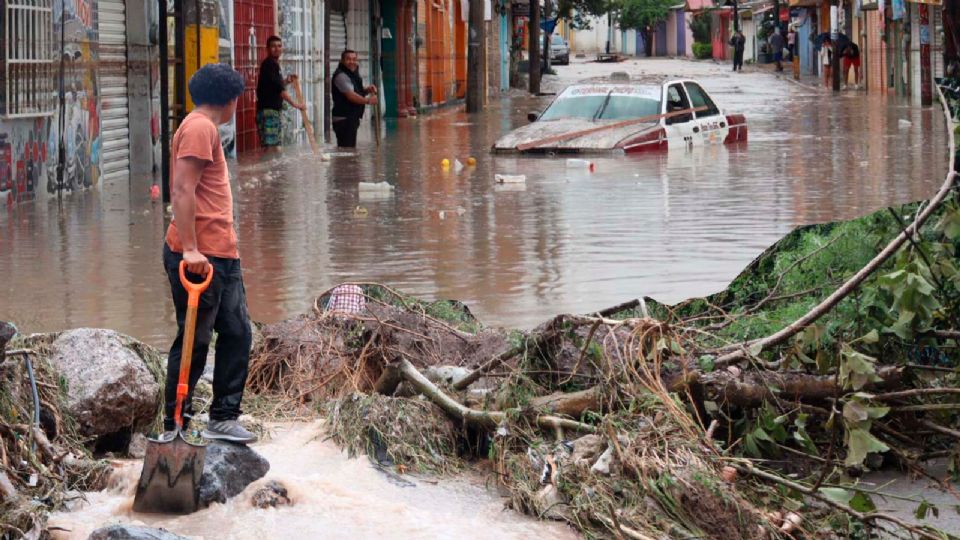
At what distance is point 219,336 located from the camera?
227 inches

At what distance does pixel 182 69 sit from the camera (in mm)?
14969

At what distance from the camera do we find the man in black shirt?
65.1 ft

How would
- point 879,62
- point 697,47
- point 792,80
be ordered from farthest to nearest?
1. point 697,47
2. point 792,80
3. point 879,62

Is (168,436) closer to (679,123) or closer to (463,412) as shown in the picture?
(463,412)

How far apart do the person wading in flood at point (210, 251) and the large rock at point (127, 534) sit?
35.7 inches

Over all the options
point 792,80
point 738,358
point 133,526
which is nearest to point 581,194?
point 738,358

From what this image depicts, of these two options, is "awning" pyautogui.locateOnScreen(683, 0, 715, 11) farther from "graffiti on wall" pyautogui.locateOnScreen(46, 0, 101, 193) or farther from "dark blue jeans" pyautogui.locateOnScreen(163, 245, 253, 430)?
"dark blue jeans" pyautogui.locateOnScreen(163, 245, 253, 430)

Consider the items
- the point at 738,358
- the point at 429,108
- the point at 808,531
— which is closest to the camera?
→ the point at 808,531

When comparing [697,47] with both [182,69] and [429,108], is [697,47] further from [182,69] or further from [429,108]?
[182,69]

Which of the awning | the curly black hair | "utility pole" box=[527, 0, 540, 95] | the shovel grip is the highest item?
the awning

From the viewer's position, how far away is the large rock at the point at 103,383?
564cm

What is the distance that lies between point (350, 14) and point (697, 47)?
67.1m

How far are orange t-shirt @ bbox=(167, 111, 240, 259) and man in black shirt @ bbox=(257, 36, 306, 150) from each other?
45.3ft

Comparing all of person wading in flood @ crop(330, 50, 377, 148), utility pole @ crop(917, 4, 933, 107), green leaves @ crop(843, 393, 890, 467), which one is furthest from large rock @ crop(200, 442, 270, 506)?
utility pole @ crop(917, 4, 933, 107)
